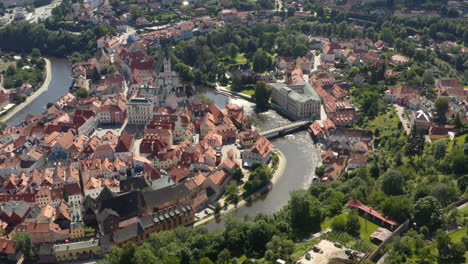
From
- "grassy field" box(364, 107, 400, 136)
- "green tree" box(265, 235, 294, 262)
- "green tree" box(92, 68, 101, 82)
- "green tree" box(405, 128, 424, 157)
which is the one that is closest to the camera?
"green tree" box(265, 235, 294, 262)

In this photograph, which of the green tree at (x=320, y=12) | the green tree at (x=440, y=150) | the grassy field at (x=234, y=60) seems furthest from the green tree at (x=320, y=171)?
the green tree at (x=320, y=12)

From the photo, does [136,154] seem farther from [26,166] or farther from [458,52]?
[458,52]

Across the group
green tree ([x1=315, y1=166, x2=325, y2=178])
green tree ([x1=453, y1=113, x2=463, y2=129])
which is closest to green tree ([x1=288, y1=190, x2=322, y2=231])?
green tree ([x1=315, y1=166, x2=325, y2=178])

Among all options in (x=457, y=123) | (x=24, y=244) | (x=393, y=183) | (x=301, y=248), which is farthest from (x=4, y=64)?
(x=457, y=123)

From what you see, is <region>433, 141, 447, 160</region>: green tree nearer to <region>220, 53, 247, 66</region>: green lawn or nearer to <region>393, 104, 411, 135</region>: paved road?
<region>393, 104, 411, 135</region>: paved road

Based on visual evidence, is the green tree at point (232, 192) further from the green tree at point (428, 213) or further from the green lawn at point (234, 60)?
the green lawn at point (234, 60)

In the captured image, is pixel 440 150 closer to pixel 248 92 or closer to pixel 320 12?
pixel 248 92

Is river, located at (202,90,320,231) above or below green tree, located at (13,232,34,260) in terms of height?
below
